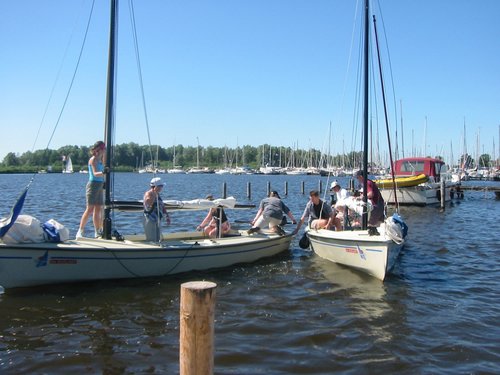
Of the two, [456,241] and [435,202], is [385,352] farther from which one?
[435,202]

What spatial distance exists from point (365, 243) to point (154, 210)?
4.84 metres

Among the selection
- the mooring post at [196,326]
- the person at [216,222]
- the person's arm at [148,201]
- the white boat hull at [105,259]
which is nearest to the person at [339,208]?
the white boat hull at [105,259]

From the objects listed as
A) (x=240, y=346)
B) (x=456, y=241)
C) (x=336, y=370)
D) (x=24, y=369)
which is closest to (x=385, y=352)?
(x=336, y=370)

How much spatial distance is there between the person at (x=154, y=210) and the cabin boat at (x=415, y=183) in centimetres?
1891

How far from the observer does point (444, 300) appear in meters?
9.14

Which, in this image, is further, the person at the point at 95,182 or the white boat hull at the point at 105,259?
the person at the point at 95,182

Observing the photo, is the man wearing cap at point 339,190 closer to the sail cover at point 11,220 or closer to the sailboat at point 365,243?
the sailboat at point 365,243

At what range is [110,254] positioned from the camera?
30.2 ft

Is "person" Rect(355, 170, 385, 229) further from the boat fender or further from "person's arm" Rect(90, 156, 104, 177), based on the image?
"person's arm" Rect(90, 156, 104, 177)

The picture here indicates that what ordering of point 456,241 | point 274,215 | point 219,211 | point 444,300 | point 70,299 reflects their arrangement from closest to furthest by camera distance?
point 70,299 < point 444,300 < point 219,211 < point 274,215 < point 456,241

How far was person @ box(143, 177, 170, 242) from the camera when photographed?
10.2 metres

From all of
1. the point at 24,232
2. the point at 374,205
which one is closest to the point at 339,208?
the point at 374,205

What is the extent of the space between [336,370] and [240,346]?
1.47m

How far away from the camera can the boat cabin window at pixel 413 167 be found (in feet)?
110
